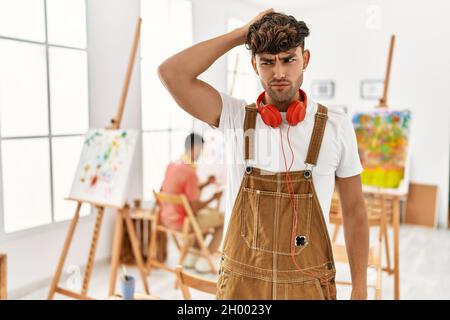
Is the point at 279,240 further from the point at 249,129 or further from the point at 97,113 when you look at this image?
the point at 97,113

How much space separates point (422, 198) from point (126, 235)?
2710 millimetres

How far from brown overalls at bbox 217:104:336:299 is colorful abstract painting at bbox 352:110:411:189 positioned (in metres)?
2.25

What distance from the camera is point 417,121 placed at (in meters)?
3.95

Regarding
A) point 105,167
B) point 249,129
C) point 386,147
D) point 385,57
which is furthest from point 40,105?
point 385,57

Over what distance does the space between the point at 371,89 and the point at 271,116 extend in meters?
Result: 4.03

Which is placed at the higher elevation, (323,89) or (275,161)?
(323,89)

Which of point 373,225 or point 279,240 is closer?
point 279,240

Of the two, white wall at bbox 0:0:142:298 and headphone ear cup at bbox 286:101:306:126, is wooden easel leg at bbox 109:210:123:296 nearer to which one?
white wall at bbox 0:0:142:298

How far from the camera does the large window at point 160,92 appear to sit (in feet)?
9.80

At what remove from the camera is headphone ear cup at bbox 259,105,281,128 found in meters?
1.03

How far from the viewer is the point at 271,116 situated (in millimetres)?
1036

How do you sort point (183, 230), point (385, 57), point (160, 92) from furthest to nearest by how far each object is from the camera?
point (385, 57) → point (160, 92) → point (183, 230)

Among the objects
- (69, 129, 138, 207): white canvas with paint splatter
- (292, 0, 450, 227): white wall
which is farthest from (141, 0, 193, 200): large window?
(292, 0, 450, 227): white wall
